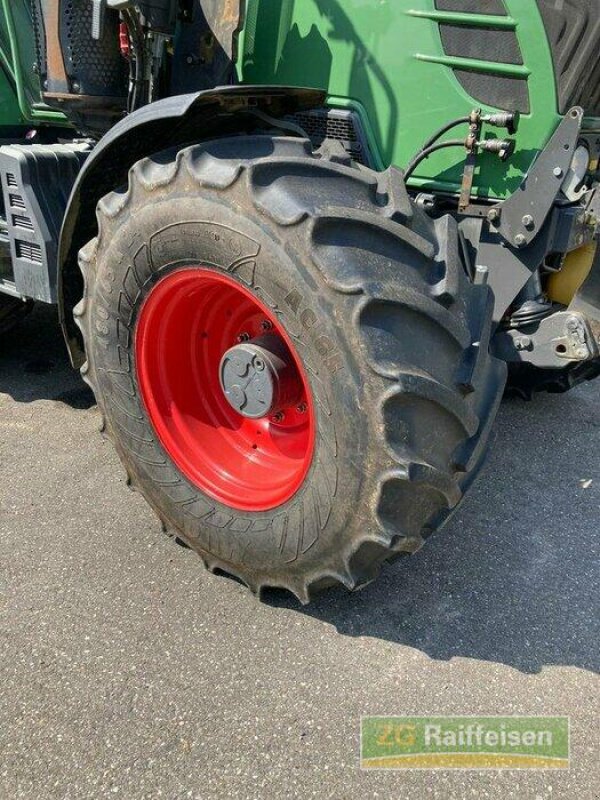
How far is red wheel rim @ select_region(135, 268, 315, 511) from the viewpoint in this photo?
223 cm

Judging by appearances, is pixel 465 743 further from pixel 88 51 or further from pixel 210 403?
pixel 88 51

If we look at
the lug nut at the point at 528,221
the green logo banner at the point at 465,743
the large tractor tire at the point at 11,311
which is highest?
the lug nut at the point at 528,221

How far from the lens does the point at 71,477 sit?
2.86 m

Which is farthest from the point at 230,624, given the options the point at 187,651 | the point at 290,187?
the point at 290,187

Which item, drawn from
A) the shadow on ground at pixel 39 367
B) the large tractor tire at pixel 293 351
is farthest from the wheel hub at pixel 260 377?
Result: the shadow on ground at pixel 39 367

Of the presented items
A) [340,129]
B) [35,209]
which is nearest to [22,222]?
[35,209]

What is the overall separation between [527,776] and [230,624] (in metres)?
0.93

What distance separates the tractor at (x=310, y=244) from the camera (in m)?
1.75

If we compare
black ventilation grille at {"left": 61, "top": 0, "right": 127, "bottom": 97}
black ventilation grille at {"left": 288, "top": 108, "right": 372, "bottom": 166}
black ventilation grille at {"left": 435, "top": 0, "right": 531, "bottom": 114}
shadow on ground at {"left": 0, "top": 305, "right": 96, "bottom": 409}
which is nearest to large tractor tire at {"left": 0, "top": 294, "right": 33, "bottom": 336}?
shadow on ground at {"left": 0, "top": 305, "right": 96, "bottom": 409}

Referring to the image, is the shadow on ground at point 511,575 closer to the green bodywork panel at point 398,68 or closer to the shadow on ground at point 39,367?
the green bodywork panel at point 398,68

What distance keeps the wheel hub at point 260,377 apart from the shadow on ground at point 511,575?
0.65 m

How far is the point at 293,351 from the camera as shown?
1.87 metres

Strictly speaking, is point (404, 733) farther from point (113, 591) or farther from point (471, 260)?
point (471, 260)

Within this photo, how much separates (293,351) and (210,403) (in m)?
0.74
